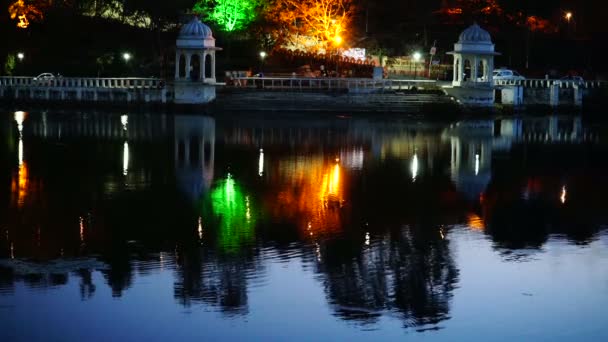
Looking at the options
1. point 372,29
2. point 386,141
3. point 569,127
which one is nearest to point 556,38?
point 372,29

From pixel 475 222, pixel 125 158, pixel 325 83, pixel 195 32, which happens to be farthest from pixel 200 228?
pixel 195 32

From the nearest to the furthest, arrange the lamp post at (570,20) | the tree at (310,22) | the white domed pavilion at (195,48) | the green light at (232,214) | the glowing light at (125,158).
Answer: the green light at (232,214) → the glowing light at (125,158) → the white domed pavilion at (195,48) → the tree at (310,22) → the lamp post at (570,20)

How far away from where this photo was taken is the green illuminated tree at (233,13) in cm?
7250

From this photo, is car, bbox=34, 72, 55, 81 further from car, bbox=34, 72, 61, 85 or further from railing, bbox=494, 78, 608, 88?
railing, bbox=494, 78, 608, 88

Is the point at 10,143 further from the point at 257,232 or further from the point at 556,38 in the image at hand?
the point at 556,38

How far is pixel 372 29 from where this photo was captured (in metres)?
75.2

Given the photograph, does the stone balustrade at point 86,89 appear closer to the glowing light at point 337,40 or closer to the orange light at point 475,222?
the glowing light at point 337,40

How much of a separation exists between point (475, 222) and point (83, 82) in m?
43.0

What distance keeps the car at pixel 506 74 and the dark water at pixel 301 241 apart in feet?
70.6

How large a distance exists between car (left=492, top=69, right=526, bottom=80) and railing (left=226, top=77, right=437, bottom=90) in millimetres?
5468

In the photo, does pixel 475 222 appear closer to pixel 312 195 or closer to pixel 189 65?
pixel 312 195

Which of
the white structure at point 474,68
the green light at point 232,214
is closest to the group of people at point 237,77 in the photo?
the white structure at point 474,68

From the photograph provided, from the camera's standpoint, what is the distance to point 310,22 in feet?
235

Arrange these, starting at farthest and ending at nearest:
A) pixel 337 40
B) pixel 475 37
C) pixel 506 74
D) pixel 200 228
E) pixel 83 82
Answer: pixel 337 40
pixel 506 74
pixel 83 82
pixel 475 37
pixel 200 228
